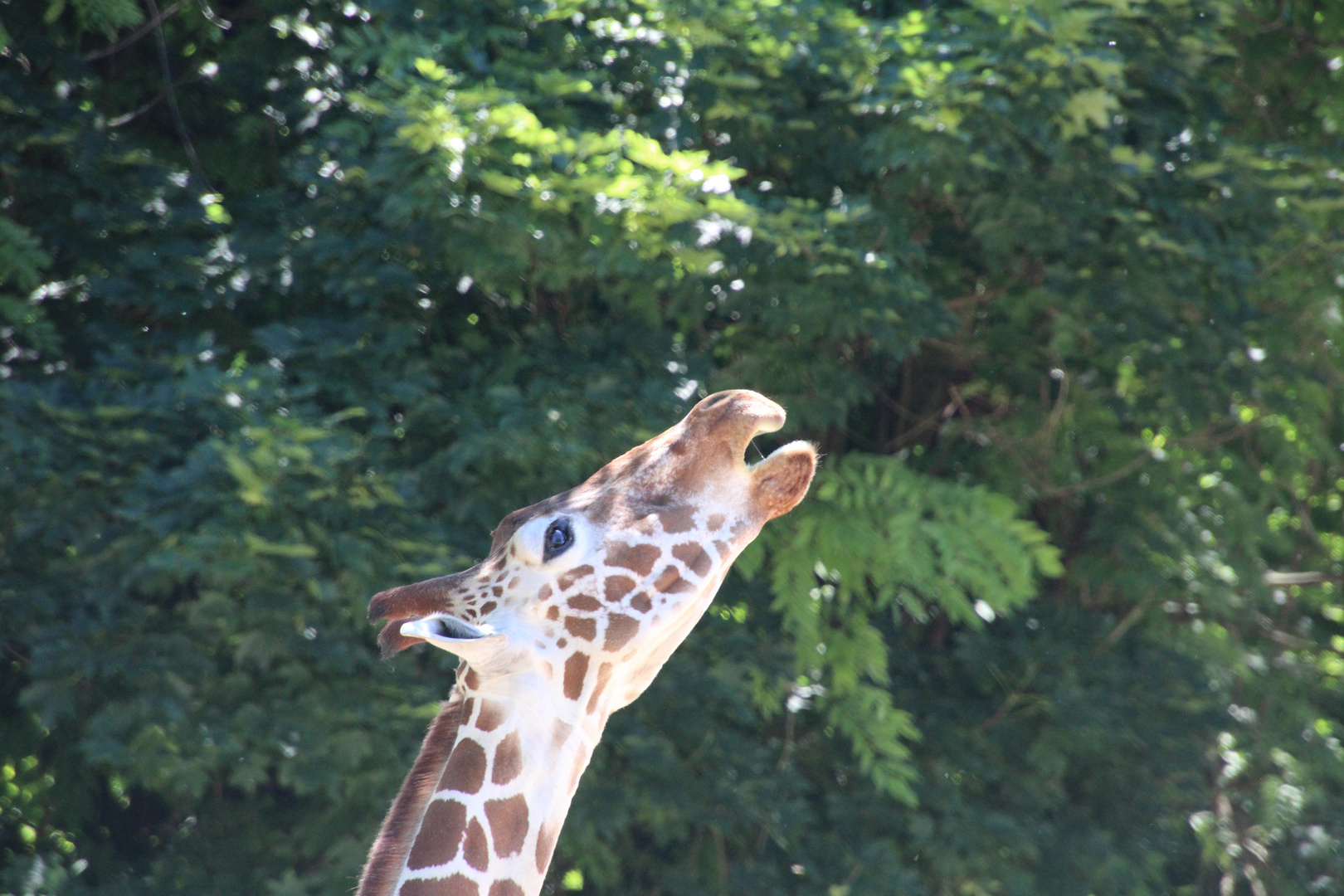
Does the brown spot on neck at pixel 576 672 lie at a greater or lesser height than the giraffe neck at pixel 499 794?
greater

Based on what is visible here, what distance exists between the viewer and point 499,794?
6.70ft

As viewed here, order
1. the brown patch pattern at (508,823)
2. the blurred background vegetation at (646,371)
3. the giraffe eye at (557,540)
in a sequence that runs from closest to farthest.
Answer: the brown patch pattern at (508,823) < the giraffe eye at (557,540) < the blurred background vegetation at (646,371)

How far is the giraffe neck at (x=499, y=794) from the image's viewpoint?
2002 millimetres

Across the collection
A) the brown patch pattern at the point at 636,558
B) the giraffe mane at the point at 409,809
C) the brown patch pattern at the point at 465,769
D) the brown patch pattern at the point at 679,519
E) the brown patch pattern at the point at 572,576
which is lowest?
the giraffe mane at the point at 409,809

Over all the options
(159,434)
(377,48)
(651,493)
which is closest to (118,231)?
(159,434)

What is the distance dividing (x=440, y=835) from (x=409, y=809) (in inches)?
3.7

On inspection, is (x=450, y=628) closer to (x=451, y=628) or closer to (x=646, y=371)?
(x=451, y=628)

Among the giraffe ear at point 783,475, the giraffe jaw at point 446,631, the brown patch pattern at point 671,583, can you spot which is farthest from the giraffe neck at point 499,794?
the giraffe ear at point 783,475

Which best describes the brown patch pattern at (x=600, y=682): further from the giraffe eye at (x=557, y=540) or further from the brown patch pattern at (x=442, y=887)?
the brown patch pattern at (x=442, y=887)

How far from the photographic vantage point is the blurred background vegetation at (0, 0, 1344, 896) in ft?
14.9

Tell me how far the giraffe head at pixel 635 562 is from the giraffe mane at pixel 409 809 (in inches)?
3.2

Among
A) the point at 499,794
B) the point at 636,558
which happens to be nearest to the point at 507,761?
the point at 499,794

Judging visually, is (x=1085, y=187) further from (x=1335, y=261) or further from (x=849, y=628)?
(x=849, y=628)

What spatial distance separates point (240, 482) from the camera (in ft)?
14.1
